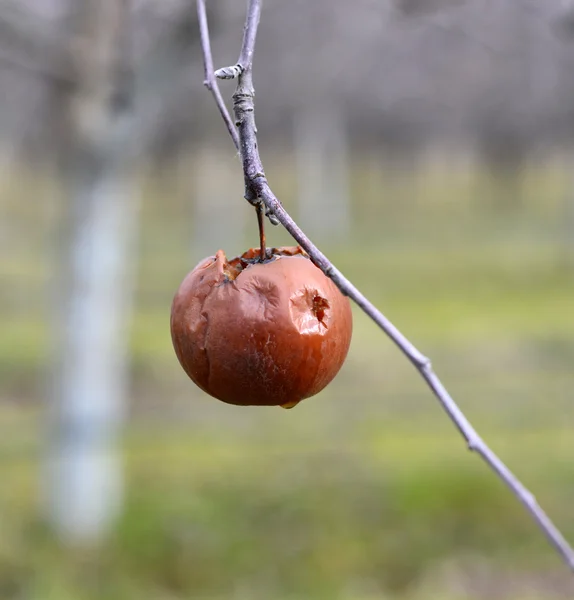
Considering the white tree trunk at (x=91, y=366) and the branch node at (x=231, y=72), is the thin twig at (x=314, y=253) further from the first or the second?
the white tree trunk at (x=91, y=366)

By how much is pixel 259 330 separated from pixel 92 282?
3834 millimetres

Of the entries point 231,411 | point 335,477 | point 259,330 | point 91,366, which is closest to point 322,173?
point 231,411

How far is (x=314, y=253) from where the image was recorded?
97 centimetres

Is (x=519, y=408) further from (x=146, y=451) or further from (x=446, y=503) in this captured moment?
(x=146, y=451)

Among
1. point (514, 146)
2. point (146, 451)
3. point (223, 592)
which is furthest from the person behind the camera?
point (514, 146)

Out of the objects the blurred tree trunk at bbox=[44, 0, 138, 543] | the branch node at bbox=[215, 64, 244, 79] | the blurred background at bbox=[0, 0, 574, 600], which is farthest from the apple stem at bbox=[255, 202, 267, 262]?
the blurred tree trunk at bbox=[44, 0, 138, 543]

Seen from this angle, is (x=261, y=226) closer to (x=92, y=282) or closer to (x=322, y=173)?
(x=92, y=282)

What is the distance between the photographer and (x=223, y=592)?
472 centimetres

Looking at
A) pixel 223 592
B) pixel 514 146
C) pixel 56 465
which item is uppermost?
pixel 514 146

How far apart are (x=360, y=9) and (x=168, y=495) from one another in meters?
3.50

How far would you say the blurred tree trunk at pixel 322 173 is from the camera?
22234 millimetres

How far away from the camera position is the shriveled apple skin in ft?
3.80

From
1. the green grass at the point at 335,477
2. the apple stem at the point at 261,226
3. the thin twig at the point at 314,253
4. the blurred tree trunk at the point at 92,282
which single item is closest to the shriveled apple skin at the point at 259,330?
the apple stem at the point at 261,226

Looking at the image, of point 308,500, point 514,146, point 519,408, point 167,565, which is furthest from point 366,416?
point 514,146
